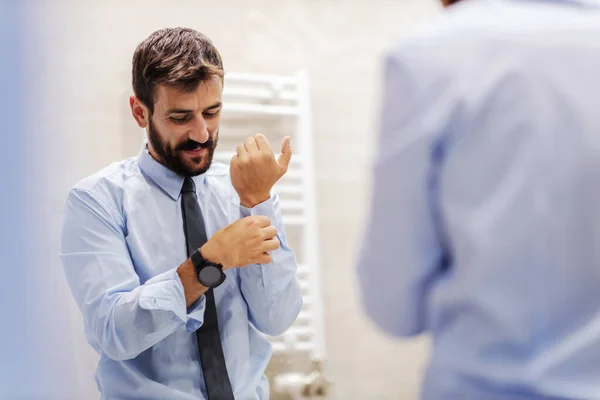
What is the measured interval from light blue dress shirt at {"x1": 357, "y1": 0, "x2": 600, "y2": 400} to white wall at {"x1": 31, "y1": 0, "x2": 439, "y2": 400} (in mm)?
1340

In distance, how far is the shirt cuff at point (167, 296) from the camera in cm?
118

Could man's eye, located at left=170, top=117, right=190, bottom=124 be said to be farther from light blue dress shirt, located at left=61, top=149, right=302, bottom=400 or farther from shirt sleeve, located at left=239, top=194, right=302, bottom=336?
shirt sleeve, located at left=239, top=194, right=302, bottom=336

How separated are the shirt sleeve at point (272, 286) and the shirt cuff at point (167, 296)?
0.41 ft

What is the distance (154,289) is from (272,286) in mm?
227

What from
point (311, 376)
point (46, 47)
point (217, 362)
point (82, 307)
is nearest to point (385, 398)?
point (311, 376)

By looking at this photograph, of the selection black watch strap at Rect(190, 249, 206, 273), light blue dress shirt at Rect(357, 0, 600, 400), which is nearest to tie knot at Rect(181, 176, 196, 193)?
black watch strap at Rect(190, 249, 206, 273)

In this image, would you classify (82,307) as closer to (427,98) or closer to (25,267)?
(25,267)

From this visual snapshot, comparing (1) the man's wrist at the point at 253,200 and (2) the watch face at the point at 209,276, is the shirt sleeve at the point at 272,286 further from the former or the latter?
(2) the watch face at the point at 209,276

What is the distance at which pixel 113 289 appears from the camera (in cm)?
123

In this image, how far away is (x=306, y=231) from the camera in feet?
6.98

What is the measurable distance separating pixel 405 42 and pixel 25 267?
4.52ft

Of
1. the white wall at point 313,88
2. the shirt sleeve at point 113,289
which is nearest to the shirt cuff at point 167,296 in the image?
the shirt sleeve at point 113,289

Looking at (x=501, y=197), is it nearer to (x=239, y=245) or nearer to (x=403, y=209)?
(x=403, y=209)

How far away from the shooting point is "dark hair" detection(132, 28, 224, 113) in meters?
1.36
